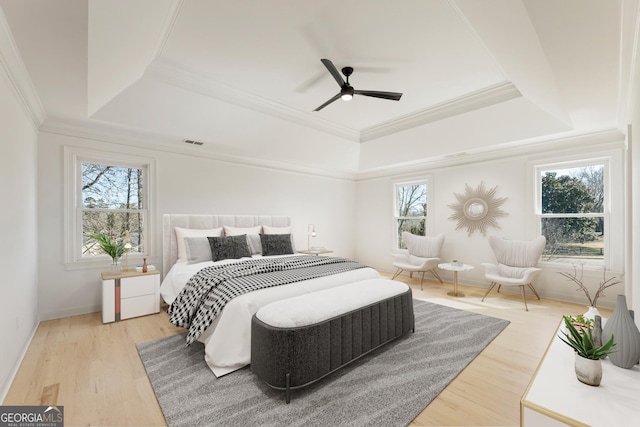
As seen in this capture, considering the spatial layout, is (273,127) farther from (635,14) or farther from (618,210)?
(618,210)

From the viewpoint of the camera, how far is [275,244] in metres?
4.32

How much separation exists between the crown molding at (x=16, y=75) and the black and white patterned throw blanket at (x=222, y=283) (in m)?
2.11

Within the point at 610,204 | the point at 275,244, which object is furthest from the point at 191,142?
the point at 610,204

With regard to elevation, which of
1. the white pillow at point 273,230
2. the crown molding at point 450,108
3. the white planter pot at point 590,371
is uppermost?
the crown molding at point 450,108

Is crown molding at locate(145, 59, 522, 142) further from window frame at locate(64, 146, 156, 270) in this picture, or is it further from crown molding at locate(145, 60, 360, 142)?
window frame at locate(64, 146, 156, 270)

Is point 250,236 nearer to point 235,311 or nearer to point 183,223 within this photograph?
point 183,223

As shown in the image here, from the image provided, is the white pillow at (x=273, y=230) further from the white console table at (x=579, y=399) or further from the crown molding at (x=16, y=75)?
the white console table at (x=579, y=399)

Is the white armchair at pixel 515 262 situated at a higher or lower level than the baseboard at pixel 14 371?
higher

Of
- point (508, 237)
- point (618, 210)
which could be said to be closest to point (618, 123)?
point (618, 210)

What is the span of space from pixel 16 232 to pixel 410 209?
5.76 metres

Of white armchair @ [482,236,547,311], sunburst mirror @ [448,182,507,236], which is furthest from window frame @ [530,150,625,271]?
sunburst mirror @ [448,182,507,236]

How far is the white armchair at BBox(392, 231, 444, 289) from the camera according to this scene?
194 inches

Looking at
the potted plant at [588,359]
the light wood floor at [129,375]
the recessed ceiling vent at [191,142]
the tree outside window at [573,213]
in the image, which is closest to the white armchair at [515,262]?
the tree outside window at [573,213]

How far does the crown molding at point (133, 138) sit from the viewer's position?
338 centimetres
